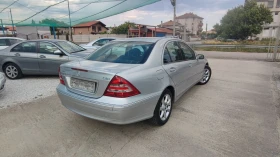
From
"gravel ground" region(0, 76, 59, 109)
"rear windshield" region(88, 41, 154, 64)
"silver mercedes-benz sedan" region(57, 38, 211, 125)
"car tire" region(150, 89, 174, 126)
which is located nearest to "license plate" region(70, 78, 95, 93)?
"silver mercedes-benz sedan" region(57, 38, 211, 125)

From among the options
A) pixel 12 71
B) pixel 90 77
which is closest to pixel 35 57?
pixel 12 71

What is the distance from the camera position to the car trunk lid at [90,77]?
91.3 inches

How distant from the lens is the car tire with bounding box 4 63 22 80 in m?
5.93

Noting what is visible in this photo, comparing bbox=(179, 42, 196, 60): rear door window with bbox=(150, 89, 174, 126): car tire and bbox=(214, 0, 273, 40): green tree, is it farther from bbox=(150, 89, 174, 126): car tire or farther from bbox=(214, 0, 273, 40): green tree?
bbox=(214, 0, 273, 40): green tree

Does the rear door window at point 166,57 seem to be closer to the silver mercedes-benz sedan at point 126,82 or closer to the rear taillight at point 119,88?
the silver mercedes-benz sedan at point 126,82

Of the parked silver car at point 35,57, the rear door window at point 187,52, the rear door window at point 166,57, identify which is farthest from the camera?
the parked silver car at point 35,57

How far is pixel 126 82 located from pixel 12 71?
5.60m

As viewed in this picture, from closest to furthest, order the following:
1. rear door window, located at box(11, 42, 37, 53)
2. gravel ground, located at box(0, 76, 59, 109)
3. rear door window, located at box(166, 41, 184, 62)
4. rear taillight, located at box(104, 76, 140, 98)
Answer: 1. rear taillight, located at box(104, 76, 140, 98)
2. rear door window, located at box(166, 41, 184, 62)
3. gravel ground, located at box(0, 76, 59, 109)
4. rear door window, located at box(11, 42, 37, 53)

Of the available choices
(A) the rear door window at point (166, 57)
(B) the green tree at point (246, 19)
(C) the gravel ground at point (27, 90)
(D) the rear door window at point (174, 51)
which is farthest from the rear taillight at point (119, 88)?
(B) the green tree at point (246, 19)

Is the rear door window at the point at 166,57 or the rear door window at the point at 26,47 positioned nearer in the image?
the rear door window at the point at 166,57

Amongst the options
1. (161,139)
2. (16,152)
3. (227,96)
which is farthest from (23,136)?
(227,96)

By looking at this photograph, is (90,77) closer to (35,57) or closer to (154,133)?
(154,133)

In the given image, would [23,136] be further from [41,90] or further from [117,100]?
[41,90]

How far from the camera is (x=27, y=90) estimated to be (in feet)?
15.9
